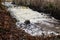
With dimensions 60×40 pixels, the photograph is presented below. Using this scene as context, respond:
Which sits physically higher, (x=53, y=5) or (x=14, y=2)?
(x=53, y=5)

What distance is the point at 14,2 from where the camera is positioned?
24344 mm

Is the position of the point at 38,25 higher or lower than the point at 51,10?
higher

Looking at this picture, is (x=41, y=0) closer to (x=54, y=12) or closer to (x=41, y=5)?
(x=41, y=5)

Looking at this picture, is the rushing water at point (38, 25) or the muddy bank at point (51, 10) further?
the muddy bank at point (51, 10)

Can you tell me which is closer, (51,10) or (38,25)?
(38,25)

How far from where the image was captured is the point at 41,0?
59.3 feet

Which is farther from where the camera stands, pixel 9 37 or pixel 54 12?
pixel 54 12

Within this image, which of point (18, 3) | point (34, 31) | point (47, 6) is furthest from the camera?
point (18, 3)

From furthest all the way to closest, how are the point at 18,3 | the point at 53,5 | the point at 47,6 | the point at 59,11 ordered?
the point at 18,3 < the point at 47,6 < the point at 53,5 < the point at 59,11

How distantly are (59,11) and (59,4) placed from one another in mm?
799

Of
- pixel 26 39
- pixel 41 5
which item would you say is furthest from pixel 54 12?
pixel 26 39

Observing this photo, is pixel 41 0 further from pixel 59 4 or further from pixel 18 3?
pixel 18 3

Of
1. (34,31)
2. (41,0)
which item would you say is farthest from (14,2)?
(34,31)

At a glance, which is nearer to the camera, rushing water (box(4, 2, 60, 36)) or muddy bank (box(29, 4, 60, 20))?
rushing water (box(4, 2, 60, 36))
